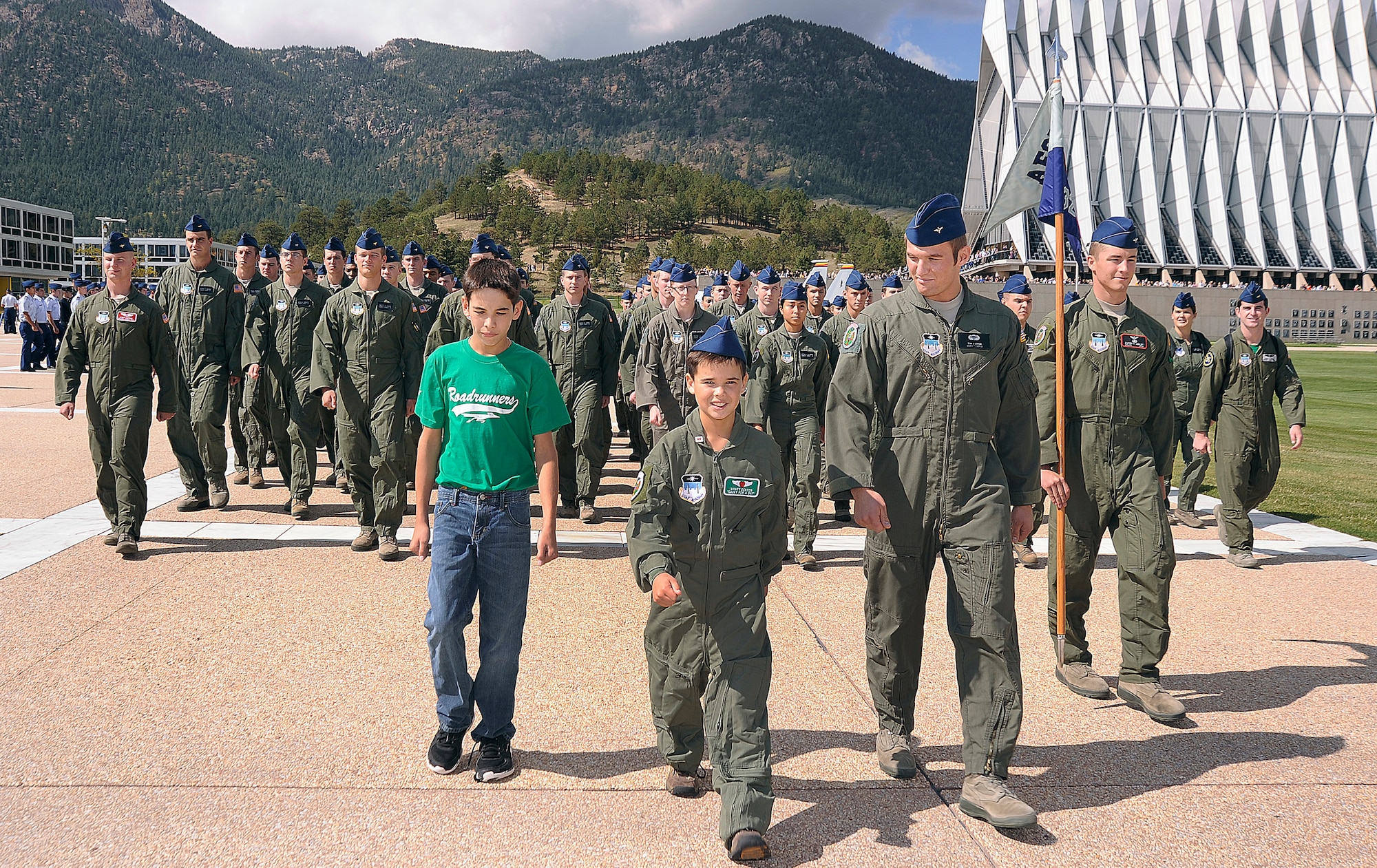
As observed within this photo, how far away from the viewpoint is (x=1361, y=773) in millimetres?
3945

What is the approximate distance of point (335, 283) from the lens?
9.41m

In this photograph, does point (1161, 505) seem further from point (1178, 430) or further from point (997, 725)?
point (1178, 430)

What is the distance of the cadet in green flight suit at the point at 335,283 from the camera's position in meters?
9.00

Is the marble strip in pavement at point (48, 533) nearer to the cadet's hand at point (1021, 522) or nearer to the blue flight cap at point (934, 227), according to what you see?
the blue flight cap at point (934, 227)

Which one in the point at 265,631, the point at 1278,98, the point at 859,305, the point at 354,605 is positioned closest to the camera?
the point at 265,631

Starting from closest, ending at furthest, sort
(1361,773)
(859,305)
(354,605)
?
(1361,773) < (354,605) < (859,305)

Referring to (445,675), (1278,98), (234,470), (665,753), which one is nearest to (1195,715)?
(665,753)

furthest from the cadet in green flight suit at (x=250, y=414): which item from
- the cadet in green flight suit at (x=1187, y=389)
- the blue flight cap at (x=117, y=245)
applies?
the cadet in green flight suit at (x=1187, y=389)

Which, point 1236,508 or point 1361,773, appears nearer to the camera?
point 1361,773

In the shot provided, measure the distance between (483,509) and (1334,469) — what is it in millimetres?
13707

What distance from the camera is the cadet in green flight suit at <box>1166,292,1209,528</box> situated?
9383 millimetres

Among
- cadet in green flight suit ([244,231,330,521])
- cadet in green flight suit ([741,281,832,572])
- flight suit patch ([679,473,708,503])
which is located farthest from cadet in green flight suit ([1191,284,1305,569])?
cadet in green flight suit ([244,231,330,521])

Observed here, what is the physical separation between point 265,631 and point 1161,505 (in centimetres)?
500

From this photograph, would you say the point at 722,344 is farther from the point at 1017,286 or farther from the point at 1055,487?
the point at 1017,286
